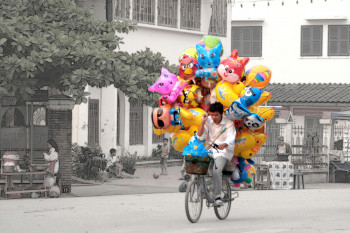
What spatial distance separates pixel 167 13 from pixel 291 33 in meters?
11.0

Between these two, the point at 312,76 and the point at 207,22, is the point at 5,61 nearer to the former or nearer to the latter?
the point at 207,22

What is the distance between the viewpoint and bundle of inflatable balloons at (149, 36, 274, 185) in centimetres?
1574

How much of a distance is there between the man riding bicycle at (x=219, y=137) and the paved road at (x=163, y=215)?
731 millimetres

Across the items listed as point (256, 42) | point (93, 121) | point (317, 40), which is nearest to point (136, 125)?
point (93, 121)

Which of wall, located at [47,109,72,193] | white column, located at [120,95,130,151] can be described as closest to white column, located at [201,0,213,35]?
white column, located at [120,95,130,151]

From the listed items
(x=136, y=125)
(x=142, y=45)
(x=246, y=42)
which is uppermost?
(x=246, y=42)

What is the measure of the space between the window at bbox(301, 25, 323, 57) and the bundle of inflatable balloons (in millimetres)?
30300

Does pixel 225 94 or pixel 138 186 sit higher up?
pixel 225 94

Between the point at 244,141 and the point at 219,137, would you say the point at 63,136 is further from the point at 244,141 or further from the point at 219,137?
the point at 219,137

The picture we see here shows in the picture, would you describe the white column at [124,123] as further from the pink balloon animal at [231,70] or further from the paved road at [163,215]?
the pink balloon animal at [231,70]

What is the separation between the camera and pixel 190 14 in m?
39.2

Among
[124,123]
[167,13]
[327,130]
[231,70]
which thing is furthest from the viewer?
[167,13]

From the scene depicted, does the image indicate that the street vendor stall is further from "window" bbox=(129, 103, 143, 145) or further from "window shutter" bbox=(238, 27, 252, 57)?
"window shutter" bbox=(238, 27, 252, 57)

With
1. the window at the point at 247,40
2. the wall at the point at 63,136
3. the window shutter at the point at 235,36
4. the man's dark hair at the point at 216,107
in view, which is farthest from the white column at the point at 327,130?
the man's dark hair at the point at 216,107
